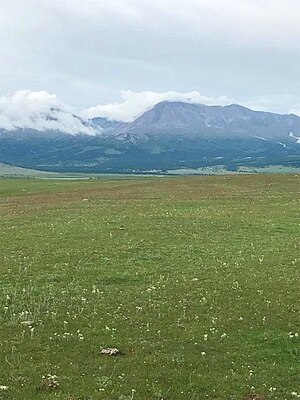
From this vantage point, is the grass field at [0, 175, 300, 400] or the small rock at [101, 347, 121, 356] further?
the small rock at [101, 347, 121, 356]

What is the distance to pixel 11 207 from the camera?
64.5 metres

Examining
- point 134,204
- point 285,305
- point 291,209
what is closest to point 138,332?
point 285,305

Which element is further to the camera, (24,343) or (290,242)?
(290,242)

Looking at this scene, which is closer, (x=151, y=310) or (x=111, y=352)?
(x=111, y=352)

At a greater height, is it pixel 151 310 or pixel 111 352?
pixel 151 310

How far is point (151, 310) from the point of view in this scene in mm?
22188

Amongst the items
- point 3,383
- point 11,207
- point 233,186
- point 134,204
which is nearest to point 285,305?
point 3,383

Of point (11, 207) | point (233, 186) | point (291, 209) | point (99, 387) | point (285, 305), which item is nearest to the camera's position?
point (99, 387)

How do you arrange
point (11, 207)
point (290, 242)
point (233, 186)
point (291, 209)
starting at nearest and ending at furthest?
point (290, 242), point (291, 209), point (11, 207), point (233, 186)

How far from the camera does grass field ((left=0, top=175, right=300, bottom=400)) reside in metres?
15.6

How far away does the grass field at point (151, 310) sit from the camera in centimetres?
1559

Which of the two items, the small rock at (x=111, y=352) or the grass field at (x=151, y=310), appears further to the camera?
the small rock at (x=111, y=352)

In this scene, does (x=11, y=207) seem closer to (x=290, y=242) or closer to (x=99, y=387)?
(x=290, y=242)

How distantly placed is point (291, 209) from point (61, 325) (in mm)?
40268
